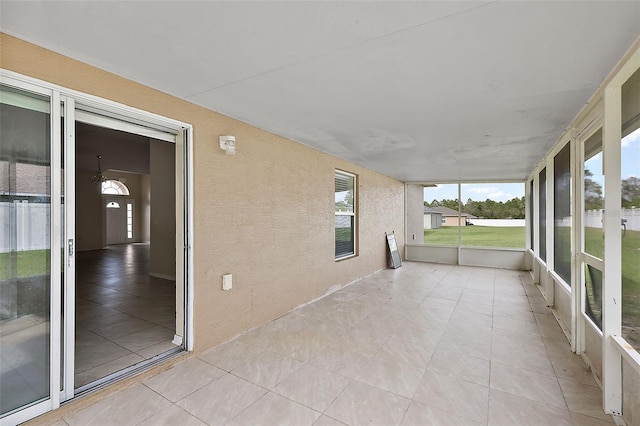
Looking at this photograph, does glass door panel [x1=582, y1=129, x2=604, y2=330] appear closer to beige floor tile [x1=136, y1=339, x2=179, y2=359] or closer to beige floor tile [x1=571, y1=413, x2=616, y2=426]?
beige floor tile [x1=571, y1=413, x2=616, y2=426]

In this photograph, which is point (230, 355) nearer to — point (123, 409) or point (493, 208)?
point (123, 409)

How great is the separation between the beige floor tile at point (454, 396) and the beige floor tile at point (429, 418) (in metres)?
0.04

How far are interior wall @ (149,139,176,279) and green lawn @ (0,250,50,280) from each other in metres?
3.94

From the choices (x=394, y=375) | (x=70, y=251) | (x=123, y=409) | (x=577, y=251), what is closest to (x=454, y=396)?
(x=394, y=375)

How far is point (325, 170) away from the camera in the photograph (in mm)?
4680

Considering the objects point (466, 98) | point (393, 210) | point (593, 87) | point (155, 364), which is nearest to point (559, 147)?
point (593, 87)

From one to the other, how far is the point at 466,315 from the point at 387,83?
10.2 feet

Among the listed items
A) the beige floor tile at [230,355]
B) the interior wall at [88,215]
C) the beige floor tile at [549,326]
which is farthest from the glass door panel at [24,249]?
the interior wall at [88,215]

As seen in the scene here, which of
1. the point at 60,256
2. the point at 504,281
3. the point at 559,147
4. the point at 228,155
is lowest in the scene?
the point at 504,281

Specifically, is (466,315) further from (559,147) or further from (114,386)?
(114,386)

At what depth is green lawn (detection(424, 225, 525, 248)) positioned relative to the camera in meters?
7.41

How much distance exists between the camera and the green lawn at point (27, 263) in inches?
66.0

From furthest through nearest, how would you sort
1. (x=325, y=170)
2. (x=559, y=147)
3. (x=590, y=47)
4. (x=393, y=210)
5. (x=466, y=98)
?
(x=393, y=210)
(x=325, y=170)
(x=559, y=147)
(x=466, y=98)
(x=590, y=47)

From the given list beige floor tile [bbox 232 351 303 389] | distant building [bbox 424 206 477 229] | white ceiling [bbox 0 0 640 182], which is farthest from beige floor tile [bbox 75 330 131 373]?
distant building [bbox 424 206 477 229]
